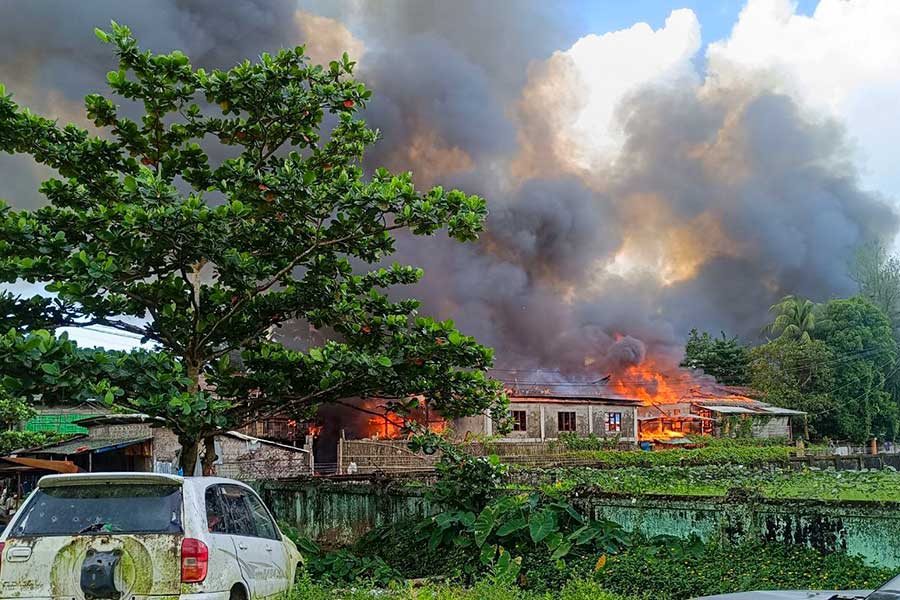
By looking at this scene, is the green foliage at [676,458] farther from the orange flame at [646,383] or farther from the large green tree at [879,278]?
the large green tree at [879,278]

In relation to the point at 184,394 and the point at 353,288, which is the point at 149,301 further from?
the point at 353,288

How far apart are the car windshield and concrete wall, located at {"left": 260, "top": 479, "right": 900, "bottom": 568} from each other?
5512 mm

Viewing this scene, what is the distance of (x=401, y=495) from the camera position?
45.9 feet

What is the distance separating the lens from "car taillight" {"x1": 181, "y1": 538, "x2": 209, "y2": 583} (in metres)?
6.32

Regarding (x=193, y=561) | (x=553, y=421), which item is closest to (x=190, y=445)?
(x=193, y=561)

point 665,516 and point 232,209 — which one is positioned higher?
point 232,209

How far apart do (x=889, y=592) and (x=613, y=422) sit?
43452 mm

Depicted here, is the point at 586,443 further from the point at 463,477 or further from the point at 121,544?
the point at 121,544

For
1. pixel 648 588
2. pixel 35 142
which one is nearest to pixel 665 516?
pixel 648 588

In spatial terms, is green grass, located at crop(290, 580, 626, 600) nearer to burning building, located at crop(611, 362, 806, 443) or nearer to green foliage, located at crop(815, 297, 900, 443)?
burning building, located at crop(611, 362, 806, 443)

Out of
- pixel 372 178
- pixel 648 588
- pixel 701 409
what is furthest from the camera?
pixel 701 409

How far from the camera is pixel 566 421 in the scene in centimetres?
4466

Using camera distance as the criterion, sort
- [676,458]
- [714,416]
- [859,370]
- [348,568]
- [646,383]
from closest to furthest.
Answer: [348,568] < [676,458] < [714,416] < [859,370] < [646,383]

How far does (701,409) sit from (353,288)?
4178cm
